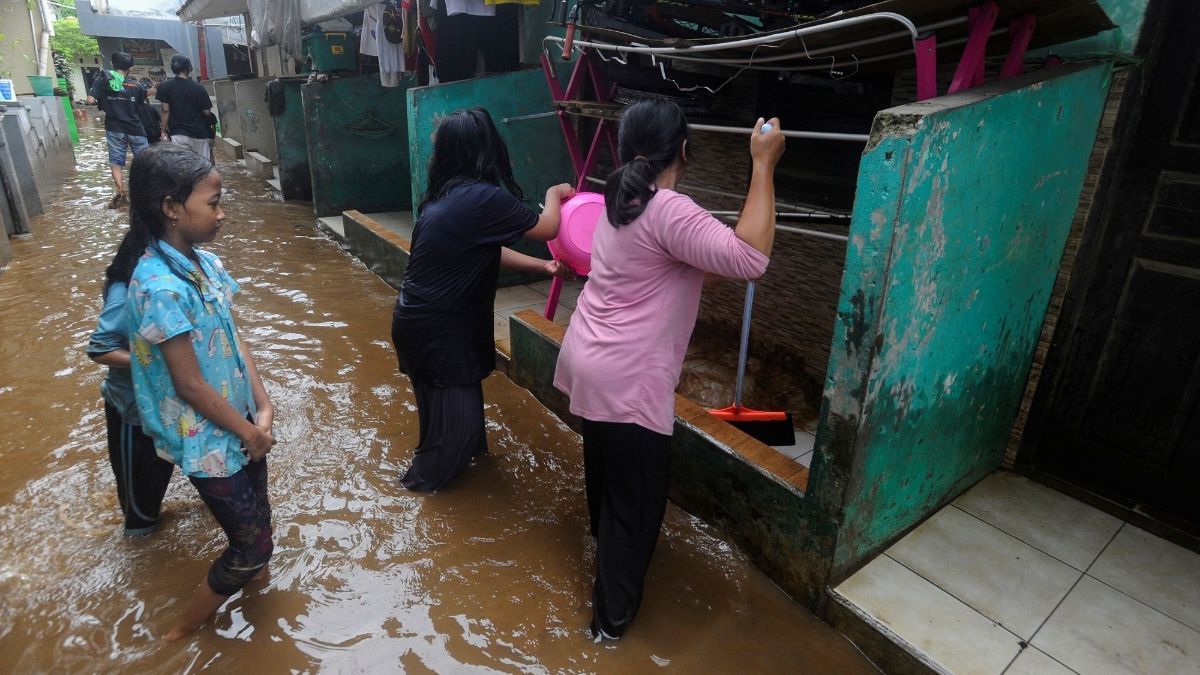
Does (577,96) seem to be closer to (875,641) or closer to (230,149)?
(875,641)

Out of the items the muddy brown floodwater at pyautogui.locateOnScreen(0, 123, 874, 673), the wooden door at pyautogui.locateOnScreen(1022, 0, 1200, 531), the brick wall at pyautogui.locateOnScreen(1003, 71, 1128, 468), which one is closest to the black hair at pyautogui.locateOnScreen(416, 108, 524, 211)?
the muddy brown floodwater at pyautogui.locateOnScreen(0, 123, 874, 673)

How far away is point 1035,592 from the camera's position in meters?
2.36

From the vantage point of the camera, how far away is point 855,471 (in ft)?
7.29

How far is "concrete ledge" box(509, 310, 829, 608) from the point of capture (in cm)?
245

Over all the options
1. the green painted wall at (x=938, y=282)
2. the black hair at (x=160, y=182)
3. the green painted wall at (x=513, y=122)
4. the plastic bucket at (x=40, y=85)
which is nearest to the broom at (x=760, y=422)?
the green painted wall at (x=938, y=282)

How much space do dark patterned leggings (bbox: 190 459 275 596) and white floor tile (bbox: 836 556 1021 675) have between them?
79.5 inches

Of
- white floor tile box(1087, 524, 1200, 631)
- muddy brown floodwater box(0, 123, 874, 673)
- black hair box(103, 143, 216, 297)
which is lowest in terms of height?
muddy brown floodwater box(0, 123, 874, 673)

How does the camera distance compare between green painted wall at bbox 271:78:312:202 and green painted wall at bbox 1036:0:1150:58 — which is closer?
green painted wall at bbox 1036:0:1150:58

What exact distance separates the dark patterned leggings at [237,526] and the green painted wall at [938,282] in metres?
1.91

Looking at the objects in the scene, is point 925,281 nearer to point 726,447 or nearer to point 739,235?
point 739,235

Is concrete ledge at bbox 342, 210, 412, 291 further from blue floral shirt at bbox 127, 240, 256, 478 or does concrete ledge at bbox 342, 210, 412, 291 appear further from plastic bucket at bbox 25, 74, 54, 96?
plastic bucket at bbox 25, 74, 54, 96

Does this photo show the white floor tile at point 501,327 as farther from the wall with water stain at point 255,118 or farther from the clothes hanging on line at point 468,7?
the wall with water stain at point 255,118

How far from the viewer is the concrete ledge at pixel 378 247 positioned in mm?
5800

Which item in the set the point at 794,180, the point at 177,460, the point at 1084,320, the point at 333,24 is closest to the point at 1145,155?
the point at 1084,320
